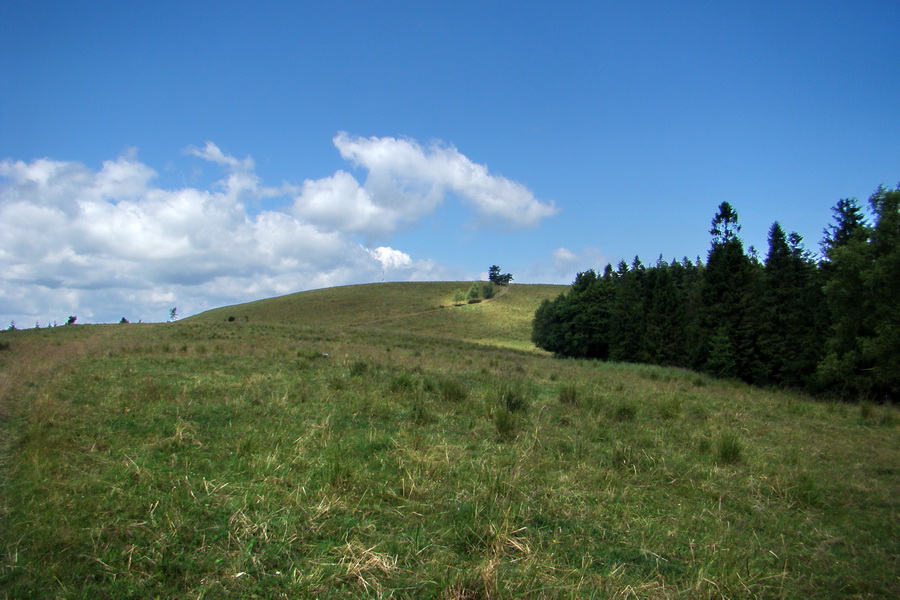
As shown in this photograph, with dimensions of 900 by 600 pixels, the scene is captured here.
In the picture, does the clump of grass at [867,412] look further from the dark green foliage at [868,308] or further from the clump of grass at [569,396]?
Answer: the dark green foliage at [868,308]

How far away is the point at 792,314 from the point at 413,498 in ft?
135

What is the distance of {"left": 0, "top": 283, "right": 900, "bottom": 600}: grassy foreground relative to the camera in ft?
11.7

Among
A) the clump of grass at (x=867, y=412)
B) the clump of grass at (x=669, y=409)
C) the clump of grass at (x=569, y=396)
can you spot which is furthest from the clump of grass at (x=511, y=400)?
the clump of grass at (x=867, y=412)

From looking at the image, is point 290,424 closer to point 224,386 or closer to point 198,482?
point 198,482

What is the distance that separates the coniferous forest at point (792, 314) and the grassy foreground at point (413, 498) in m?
24.7

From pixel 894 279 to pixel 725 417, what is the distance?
85.9 ft

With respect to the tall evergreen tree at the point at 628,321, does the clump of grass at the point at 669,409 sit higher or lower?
lower

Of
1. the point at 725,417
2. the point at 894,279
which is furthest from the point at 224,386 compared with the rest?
the point at 894,279

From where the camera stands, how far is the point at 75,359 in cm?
1370

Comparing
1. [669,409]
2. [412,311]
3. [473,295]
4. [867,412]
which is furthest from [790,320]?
[473,295]

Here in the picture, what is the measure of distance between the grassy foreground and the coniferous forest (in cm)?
2467

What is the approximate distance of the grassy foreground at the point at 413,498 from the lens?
357 centimetres

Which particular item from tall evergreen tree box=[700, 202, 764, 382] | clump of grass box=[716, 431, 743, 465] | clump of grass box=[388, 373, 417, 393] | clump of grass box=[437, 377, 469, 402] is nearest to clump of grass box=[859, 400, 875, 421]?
clump of grass box=[716, 431, 743, 465]

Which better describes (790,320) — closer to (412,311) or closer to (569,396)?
(569,396)
